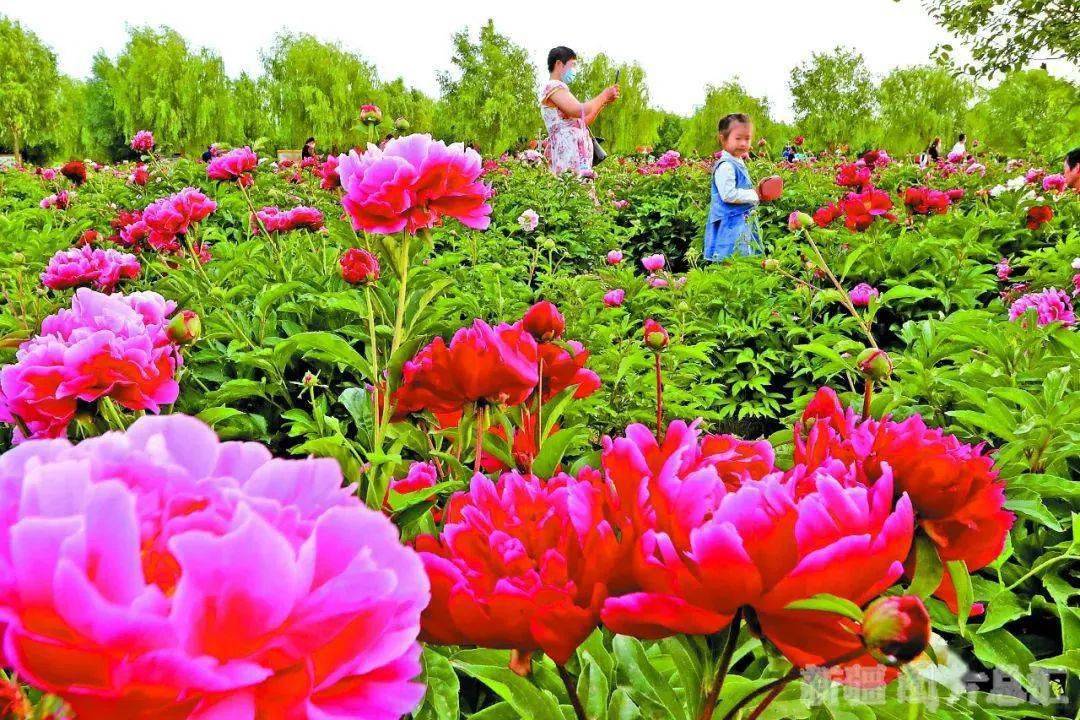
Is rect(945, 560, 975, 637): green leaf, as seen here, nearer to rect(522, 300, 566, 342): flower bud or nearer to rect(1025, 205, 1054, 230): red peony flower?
rect(522, 300, 566, 342): flower bud

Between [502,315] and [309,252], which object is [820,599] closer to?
[502,315]

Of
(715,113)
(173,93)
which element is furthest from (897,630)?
(715,113)

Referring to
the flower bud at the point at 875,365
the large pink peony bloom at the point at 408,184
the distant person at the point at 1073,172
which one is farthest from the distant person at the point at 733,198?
the flower bud at the point at 875,365

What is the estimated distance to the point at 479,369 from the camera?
0.71 meters

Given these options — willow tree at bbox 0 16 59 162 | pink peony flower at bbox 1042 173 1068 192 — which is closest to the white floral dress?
pink peony flower at bbox 1042 173 1068 192

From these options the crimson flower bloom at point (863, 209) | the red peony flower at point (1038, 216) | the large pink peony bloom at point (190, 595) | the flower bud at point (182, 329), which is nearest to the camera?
the large pink peony bloom at point (190, 595)

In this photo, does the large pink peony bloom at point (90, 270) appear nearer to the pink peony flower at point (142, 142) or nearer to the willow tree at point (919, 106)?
the pink peony flower at point (142, 142)

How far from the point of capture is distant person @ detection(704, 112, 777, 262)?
514cm

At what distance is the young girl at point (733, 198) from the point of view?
5137mm

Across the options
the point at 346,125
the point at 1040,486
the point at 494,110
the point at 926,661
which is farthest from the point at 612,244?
the point at 346,125

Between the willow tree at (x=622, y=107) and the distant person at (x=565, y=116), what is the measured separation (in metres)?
18.6

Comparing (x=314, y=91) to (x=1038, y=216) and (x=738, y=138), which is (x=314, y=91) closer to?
(x=738, y=138)

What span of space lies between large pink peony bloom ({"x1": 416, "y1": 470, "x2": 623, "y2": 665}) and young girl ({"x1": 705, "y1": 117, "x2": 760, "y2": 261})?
4841mm

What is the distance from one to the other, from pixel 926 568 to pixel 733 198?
483 centimetres
